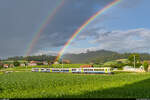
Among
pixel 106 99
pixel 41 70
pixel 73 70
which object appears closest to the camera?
pixel 106 99

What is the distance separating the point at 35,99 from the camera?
10.6 metres

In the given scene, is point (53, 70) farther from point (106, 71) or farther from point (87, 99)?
point (87, 99)

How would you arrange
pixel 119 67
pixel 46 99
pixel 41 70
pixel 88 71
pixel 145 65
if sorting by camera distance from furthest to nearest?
1. pixel 119 67
2. pixel 41 70
3. pixel 145 65
4. pixel 88 71
5. pixel 46 99

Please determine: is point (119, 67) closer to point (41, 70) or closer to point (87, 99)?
point (41, 70)

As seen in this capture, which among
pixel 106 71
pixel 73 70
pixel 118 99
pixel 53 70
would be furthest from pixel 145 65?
pixel 118 99

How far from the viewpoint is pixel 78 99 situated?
10.1 meters

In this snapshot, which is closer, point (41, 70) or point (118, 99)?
point (118, 99)

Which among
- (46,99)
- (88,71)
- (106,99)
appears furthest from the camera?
(88,71)

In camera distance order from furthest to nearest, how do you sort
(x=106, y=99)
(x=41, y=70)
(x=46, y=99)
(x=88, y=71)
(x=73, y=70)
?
(x=41, y=70) < (x=73, y=70) < (x=88, y=71) < (x=46, y=99) < (x=106, y=99)

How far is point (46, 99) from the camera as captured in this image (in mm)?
10469

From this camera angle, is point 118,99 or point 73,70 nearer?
point 118,99

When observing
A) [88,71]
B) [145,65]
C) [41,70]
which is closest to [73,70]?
[88,71]

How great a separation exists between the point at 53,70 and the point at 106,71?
2604 cm

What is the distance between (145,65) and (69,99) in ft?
218
